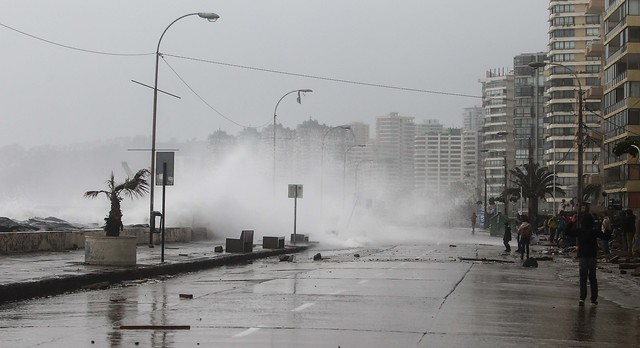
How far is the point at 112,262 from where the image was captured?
28500 millimetres

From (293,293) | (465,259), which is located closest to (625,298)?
(293,293)

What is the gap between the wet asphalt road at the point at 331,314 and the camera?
1341cm

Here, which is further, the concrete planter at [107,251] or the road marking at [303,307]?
the concrete planter at [107,251]

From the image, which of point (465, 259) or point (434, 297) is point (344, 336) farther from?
point (465, 259)

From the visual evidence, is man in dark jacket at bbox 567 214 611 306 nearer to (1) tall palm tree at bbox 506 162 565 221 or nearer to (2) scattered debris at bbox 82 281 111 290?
(2) scattered debris at bbox 82 281 111 290

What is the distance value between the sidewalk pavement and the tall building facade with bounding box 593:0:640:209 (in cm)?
5680

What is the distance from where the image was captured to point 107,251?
2859cm

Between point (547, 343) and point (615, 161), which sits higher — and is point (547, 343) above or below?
below

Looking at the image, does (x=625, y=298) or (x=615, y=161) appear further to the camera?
(x=615, y=161)

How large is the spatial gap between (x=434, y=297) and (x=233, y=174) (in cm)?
6398

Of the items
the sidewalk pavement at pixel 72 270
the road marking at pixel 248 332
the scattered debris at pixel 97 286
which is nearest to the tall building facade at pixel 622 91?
the sidewalk pavement at pixel 72 270

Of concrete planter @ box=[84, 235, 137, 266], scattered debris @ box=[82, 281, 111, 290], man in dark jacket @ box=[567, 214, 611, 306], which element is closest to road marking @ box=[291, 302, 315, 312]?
man in dark jacket @ box=[567, 214, 611, 306]

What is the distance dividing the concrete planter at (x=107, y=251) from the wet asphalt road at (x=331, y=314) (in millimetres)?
1733

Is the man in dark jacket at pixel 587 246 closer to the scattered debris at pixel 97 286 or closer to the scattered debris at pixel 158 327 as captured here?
the scattered debris at pixel 158 327
